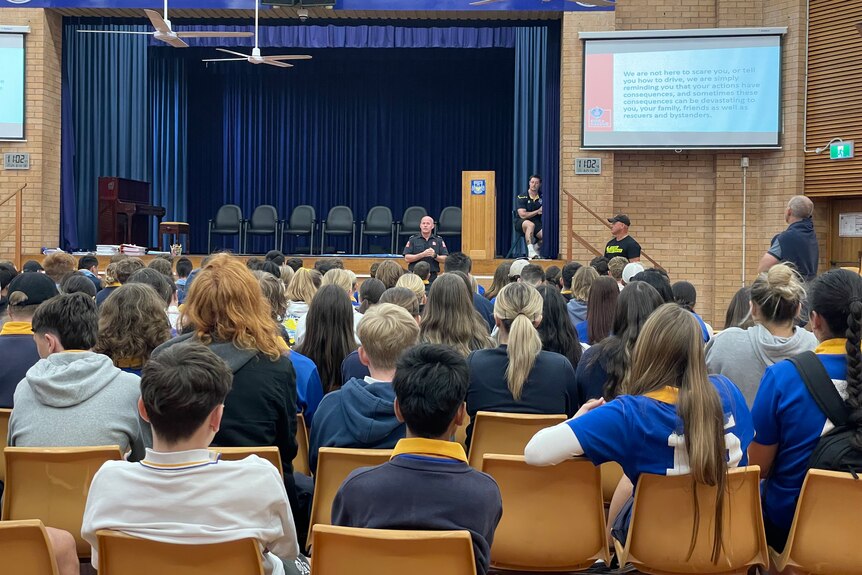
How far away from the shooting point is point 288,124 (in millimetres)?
15570

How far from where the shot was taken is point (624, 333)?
3.49 m

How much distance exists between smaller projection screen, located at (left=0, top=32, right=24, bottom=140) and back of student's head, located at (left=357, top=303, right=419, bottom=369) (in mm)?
10800

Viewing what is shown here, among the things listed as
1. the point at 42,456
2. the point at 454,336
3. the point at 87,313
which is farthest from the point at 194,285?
the point at 454,336

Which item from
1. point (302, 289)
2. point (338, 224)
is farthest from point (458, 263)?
point (338, 224)

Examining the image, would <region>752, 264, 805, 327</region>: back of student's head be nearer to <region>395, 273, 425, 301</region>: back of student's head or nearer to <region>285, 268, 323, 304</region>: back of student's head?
<region>395, 273, 425, 301</region>: back of student's head

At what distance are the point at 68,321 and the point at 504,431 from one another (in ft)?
4.89

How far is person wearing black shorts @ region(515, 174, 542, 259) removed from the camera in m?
12.1

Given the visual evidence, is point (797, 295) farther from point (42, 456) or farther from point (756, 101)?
point (756, 101)

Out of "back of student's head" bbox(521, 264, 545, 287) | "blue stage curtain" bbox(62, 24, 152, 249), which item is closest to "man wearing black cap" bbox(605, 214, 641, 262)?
"back of student's head" bbox(521, 264, 545, 287)

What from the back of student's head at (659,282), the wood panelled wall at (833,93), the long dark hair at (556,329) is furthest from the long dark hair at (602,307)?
the wood panelled wall at (833,93)

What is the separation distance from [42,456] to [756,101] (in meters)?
10.8

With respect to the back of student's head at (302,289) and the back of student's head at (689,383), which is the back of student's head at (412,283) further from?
the back of student's head at (689,383)

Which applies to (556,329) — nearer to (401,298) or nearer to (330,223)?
(401,298)

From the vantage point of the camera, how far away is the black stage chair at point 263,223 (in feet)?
45.7
